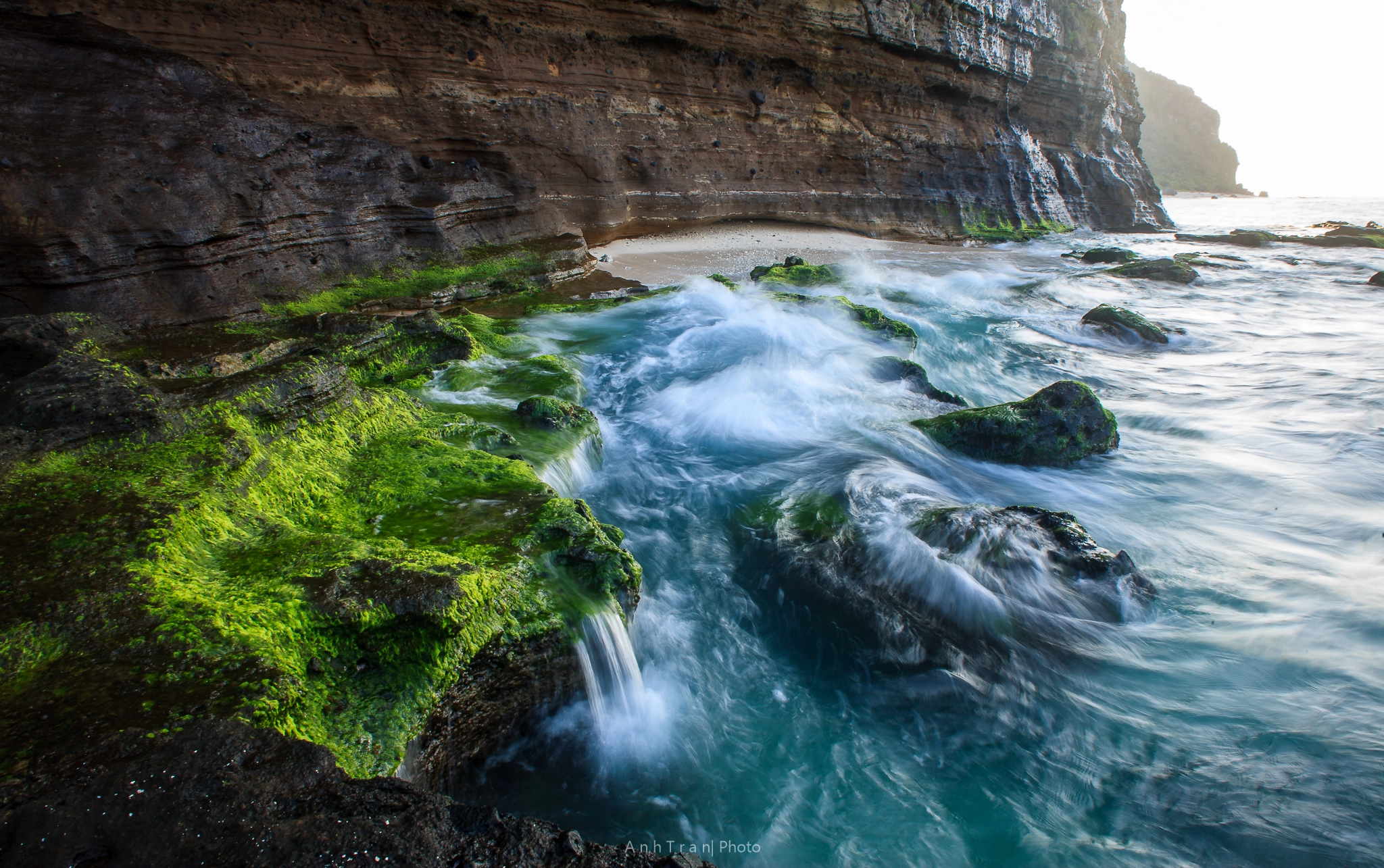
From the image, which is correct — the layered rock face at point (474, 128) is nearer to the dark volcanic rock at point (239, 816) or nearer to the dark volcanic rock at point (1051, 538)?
the dark volcanic rock at point (239, 816)

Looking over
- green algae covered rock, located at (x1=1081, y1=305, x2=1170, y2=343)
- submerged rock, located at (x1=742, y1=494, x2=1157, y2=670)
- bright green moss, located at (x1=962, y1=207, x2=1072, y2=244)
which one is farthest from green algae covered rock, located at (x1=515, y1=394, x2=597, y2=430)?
bright green moss, located at (x1=962, y1=207, x2=1072, y2=244)

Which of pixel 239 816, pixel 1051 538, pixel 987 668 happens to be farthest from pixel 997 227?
pixel 239 816

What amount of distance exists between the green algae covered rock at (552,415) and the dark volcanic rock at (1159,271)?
1528 centimetres

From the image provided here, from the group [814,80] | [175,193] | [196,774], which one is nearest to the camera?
[196,774]

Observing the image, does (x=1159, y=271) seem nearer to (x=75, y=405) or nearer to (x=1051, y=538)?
(x=1051, y=538)

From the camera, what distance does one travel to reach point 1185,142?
79812 millimetres

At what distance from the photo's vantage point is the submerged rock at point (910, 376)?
6.91 meters

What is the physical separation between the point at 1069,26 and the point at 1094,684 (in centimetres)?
2643

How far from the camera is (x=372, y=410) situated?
4.51 metres

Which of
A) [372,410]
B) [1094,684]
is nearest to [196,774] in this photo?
[372,410]

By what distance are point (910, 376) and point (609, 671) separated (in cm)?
536

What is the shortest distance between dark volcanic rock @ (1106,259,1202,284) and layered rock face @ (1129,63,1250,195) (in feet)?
263

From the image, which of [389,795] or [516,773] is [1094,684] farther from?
[389,795]

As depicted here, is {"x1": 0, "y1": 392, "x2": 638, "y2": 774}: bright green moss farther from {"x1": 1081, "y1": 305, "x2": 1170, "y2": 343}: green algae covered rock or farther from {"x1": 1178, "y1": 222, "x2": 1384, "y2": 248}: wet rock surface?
{"x1": 1178, "y1": 222, "x2": 1384, "y2": 248}: wet rock surface
